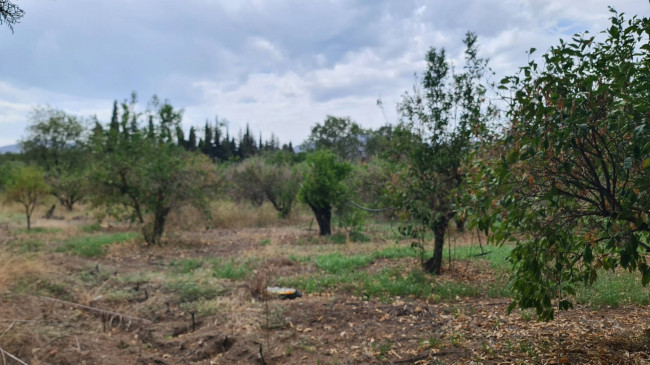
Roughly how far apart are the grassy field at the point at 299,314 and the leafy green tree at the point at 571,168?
1219 mm

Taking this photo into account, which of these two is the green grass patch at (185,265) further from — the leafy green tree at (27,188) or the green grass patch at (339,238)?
the leafy green tree at (27,188)

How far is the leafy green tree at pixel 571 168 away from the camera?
274cm

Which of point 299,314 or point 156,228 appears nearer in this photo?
point 299,314

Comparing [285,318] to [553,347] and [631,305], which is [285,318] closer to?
[553,347]

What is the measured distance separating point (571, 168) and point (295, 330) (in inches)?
149

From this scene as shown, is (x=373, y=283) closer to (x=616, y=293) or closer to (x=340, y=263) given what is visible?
(x=340, y=263)

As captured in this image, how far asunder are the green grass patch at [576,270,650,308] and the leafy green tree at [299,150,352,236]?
10.2 metres

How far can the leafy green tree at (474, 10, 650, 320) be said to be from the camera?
2744mm

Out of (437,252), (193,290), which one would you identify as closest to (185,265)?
(193,290)

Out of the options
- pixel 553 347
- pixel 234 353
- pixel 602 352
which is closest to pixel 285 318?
pixel 234 353

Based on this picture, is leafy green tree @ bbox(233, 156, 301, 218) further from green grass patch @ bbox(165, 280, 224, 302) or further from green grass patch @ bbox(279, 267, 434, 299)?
green grass patch @ bbox(165, 280, 224, 302)

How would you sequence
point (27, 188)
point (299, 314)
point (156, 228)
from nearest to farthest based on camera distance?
point (299, 314), point (156, 228), point (27, 188)

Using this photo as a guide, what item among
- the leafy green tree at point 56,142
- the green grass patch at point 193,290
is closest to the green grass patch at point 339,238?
the green grass patch at point 193,290

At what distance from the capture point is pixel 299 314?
6.13 m
